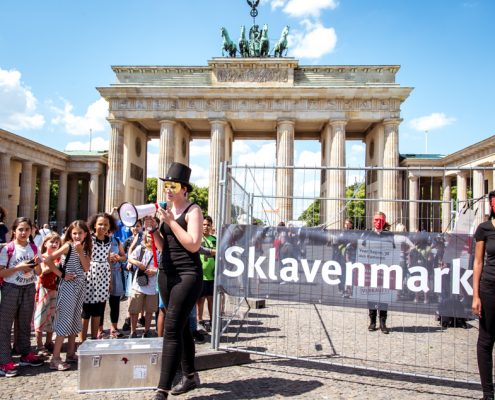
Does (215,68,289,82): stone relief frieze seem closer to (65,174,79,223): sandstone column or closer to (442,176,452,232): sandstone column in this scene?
(442,176,452,232): sandstone column

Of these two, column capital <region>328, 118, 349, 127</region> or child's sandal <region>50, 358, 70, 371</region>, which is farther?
column capital <region>328, 118, 349, 127</region>

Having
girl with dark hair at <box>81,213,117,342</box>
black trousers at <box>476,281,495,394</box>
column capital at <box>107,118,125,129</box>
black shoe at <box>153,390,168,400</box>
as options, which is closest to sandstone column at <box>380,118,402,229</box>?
column capital at <box>107,118,125,129</box>

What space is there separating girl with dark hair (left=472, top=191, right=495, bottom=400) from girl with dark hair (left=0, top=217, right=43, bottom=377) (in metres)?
5.38

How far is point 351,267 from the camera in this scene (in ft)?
18.2

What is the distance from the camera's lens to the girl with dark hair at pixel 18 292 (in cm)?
553

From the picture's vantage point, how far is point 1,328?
5578mm

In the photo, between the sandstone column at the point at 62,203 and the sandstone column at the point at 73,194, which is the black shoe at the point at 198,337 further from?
the sandstone column at the point at 73,194

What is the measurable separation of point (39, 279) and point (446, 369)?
6071mm

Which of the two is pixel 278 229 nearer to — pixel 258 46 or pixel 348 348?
pixel 348 348

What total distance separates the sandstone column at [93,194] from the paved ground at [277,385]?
40926mm

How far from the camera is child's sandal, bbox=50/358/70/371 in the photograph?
5656 millimetres

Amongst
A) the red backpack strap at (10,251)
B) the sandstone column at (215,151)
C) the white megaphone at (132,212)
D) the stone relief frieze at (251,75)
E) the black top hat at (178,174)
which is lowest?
the red backpack strap at (10,251)

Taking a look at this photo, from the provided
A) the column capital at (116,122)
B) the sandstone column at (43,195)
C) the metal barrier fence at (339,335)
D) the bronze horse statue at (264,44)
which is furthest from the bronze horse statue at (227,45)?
the metal barrier fence at (339,335)

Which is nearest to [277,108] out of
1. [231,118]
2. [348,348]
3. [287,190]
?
[231,118]
